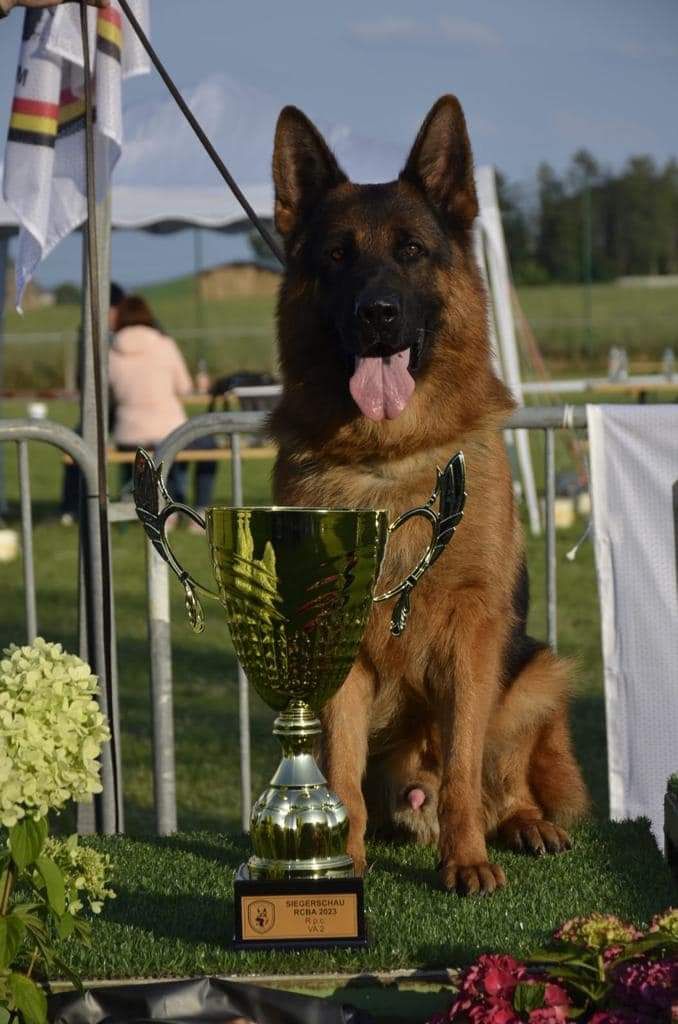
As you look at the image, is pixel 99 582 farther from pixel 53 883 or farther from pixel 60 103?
pixel 53 883

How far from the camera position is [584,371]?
25.4m

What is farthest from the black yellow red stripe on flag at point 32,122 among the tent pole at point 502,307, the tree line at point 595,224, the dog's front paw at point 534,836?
the tree line at point 595,224

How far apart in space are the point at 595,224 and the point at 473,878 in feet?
81.1

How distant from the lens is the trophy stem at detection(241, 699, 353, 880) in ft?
8.35

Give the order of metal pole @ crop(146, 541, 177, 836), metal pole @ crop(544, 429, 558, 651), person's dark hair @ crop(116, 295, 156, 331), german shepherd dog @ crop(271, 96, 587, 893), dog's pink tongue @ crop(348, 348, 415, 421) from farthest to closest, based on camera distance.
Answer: person's dark hair @ crop(116, 295, 156, 331) < metal pole @ crop(544, 429, 558, 651) < metal pole @ crop(146, 541, 177, 836) < dog's pink tongue @ crop(348, 348, 415, 421) < german shepherd dog @ crop(271, 96, 587, 893)

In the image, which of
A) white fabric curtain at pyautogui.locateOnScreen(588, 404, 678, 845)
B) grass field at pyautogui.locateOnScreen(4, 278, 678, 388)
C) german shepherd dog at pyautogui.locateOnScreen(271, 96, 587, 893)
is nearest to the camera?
german shepherd dog at pyautogui.locateOnScreen(271, 96, 587, 893)

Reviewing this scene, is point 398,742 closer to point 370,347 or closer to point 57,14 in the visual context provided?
point 370,347

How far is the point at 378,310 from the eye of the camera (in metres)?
2.99

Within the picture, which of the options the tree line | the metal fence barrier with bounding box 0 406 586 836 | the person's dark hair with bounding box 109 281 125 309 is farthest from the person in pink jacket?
the tree line

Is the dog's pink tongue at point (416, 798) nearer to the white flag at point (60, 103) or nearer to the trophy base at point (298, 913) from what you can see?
the trophy base at point (298, 913)

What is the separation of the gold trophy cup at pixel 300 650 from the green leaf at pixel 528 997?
1.39 ft

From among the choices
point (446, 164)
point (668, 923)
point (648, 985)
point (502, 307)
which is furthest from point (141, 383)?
point (648, 985)

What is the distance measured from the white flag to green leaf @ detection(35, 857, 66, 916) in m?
2.45

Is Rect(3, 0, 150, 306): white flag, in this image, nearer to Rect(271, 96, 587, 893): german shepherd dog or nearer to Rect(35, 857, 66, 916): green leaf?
Rect(271, 96, 587, 893): german shepherd dog
